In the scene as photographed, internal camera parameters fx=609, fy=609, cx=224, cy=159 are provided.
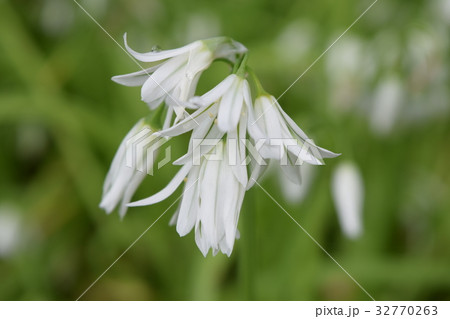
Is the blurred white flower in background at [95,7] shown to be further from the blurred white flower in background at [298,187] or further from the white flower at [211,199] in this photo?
the white flower at [211,199]

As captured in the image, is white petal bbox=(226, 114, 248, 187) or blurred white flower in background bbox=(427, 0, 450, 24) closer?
white petal bbox=(226, 114, 248, 187)

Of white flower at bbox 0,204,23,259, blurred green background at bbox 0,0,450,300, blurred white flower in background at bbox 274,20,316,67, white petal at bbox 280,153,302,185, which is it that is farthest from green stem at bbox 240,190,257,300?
blurred white flower in background at bbox 274,20,316,67

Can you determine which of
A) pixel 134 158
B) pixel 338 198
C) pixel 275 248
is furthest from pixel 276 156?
pixel 275 248

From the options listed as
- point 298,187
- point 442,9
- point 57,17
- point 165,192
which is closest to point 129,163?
point 165,192

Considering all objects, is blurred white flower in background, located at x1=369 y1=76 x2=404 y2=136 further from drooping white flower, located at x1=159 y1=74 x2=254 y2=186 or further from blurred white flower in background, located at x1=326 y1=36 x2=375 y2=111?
drooping white flower, located at x1=159 y1=74 x2=254 y2=186

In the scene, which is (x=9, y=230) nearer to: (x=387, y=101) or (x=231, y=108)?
(x=387, y=101)

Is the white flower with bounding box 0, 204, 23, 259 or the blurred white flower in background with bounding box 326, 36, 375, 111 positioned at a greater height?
the blurred white flower in background with bounding box 326, 36, 375, 111

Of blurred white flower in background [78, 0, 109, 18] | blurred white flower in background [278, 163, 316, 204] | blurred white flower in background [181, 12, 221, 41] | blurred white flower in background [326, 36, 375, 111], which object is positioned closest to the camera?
blurred white flower in background [278, 163, 316, 204]
